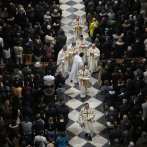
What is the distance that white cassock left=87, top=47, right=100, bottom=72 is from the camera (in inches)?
808

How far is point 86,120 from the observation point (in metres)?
17.2

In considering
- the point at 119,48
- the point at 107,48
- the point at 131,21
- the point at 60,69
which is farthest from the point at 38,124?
the point at 131,21

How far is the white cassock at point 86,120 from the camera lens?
671 inches

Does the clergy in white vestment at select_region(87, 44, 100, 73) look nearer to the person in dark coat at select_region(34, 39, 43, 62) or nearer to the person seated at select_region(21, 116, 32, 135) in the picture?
the person in dark coat at select_region(34, 39, 43, 62)

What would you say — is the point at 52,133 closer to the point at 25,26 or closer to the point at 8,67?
the point at 8,67

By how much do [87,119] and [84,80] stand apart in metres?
2.55

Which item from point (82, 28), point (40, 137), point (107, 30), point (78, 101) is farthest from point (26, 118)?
point (82, 28)

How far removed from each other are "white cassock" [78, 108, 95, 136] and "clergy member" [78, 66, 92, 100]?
231 centimetres

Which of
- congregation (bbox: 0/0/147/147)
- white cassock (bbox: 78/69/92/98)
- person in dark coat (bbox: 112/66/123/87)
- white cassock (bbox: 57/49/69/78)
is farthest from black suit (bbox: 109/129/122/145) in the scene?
white cassock (bbox: 57/49/69/78)

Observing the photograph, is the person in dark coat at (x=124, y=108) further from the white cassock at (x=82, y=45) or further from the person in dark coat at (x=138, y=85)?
the white cassock at (x=82, y=45)

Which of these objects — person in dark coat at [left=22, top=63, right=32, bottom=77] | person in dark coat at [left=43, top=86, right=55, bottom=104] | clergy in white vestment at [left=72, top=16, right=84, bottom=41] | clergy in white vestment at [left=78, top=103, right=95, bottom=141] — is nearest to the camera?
clergy in white vestment at [left=78, top=103, right=95, bottom=141]

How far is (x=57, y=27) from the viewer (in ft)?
74.6

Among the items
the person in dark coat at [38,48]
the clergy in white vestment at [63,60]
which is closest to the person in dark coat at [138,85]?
the clergy in white vestment at [63,60]

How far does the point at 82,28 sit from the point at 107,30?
242 cm
